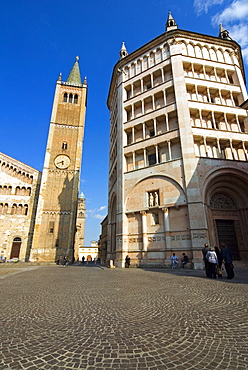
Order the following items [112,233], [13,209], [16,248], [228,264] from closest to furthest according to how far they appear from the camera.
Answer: [228,264] < [112,233] < [16,248] < [13,209]

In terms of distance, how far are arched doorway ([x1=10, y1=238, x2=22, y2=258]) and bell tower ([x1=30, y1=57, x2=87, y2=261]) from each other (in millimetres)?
3803

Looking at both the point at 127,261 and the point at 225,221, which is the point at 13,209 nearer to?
the point at 127,261

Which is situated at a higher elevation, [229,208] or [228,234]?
[229,208]

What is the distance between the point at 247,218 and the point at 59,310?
17.8 meters

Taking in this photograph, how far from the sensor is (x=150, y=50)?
74.2ft

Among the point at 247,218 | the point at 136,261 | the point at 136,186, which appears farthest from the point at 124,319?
the point at 247,218

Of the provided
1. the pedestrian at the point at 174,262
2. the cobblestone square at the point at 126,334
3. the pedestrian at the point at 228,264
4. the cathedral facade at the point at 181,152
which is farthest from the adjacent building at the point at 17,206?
the pedestrian at the point at 228,264

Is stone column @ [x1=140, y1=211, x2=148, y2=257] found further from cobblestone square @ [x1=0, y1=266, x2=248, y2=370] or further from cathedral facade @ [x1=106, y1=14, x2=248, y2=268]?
cobblestone square @ [x1=0, y1=266, x2=248, y2=370]

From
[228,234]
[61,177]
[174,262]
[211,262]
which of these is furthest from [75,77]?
[211,262]

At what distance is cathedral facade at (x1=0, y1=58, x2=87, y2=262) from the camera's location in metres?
31.2

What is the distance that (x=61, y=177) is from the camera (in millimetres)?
35000

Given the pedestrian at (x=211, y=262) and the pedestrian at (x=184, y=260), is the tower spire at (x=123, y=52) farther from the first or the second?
the pedestrian at (x=211, y=262)

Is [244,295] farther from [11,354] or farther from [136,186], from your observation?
[136,186]

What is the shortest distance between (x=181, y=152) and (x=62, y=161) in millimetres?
25474
